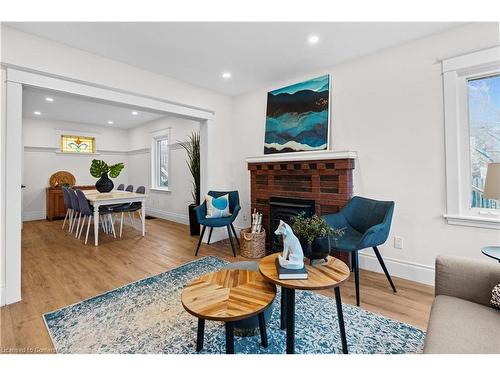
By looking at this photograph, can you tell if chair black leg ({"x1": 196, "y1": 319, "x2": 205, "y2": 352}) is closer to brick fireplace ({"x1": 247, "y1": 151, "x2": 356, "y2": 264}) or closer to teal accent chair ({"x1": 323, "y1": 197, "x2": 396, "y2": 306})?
teal accent chair ({"x1": 323, "y1": 197, "x2": 396, "y2": 306})

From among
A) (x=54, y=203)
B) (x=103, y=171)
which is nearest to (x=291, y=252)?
(x=103, y=171)

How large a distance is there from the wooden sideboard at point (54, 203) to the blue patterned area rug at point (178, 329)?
16.1ft

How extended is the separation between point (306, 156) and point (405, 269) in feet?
5.31

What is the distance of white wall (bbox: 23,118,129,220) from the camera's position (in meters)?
5.72

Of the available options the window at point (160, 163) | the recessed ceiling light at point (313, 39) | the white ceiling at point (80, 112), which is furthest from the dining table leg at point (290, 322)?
the window at point (160, 163)

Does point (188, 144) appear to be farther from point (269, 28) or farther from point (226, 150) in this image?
point (269, 28)

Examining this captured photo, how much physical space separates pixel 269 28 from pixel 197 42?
2.46 ft

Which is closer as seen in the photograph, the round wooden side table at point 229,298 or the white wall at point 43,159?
the round wooden side table at point 229,298

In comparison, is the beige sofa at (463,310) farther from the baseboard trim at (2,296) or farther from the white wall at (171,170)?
the white wall at (171,170)

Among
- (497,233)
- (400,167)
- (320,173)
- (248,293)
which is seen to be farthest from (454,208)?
(248,293)

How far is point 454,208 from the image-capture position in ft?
7.38

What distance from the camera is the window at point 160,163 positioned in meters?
6.13

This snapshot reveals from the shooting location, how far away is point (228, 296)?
1338 millimetres

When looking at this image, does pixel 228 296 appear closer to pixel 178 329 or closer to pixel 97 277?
pixel 178 329
